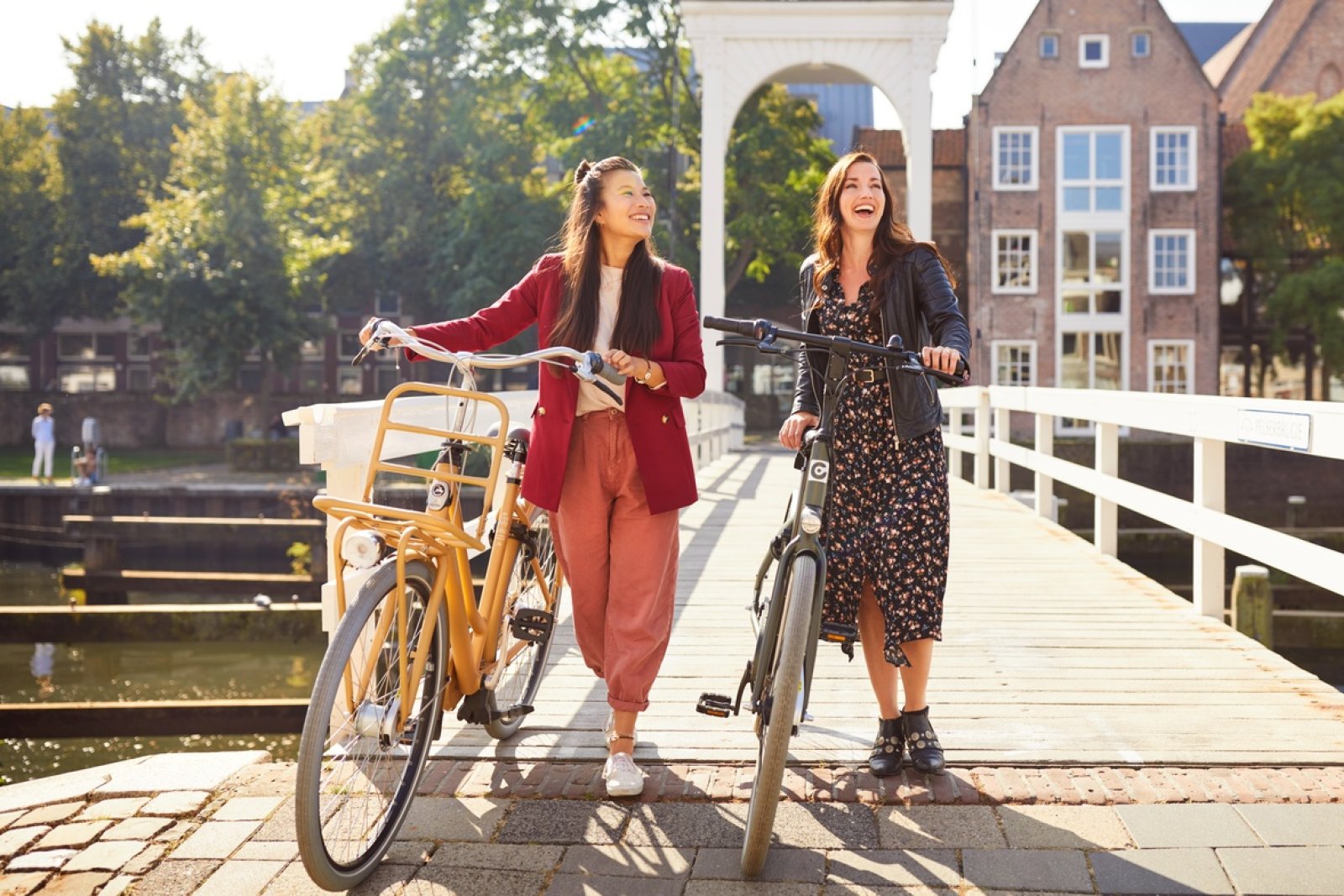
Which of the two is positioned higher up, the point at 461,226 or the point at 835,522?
the point at 461,226

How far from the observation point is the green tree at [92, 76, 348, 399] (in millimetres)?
31734

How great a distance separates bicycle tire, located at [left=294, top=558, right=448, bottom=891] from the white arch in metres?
14.2

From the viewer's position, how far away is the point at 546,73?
3266cm

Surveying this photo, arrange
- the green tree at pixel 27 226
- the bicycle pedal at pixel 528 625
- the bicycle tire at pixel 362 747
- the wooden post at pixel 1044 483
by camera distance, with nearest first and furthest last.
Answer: the bicycle tire at pixel 362 747
the bicycle pedal at pixel 528 625
the wooden post at pixel 1044 483
the green tree at pixel 27 226

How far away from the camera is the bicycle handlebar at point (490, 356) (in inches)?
116

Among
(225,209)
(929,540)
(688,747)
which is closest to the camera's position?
(929,540)

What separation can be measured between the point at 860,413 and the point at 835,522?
0.28 m

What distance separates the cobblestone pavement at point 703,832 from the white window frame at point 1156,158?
30762mm

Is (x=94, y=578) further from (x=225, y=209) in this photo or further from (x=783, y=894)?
(x=225, y=209)

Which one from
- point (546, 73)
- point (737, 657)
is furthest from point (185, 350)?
point (737, 657)

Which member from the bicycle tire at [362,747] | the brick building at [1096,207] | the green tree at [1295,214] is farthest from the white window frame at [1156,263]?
the bicycle tire at [362,747]

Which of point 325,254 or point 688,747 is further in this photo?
point 325,254

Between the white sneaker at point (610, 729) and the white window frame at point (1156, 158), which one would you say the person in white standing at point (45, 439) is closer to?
the white window frame at point (1156, 158)

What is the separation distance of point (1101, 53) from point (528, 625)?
102 ft
